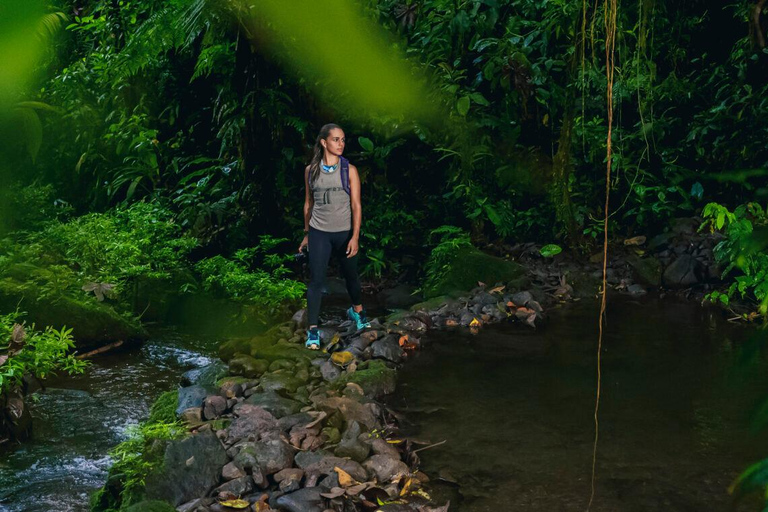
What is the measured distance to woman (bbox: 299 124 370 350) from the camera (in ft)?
18.6

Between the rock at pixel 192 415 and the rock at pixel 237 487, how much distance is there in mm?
760

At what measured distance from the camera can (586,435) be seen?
441cm

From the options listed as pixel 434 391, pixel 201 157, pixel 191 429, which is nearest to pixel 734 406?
pixel 434 391

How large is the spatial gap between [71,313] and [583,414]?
398cm

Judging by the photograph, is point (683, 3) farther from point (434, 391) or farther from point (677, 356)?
point (434, 391)

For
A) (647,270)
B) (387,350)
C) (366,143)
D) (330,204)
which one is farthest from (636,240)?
(330,204)

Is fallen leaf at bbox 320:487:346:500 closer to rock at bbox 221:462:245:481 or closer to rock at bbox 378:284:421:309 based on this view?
rock at bbox 221:462:245:481

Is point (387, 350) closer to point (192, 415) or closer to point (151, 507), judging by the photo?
point (192, 415)

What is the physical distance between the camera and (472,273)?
793 centimetres

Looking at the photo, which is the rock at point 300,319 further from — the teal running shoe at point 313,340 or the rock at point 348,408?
the rock at point 348,408

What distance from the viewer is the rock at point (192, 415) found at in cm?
440

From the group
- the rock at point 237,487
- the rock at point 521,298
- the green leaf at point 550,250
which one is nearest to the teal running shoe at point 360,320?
the rock at point 521,298

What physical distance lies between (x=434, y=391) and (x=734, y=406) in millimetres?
1896

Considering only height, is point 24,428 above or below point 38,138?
below
